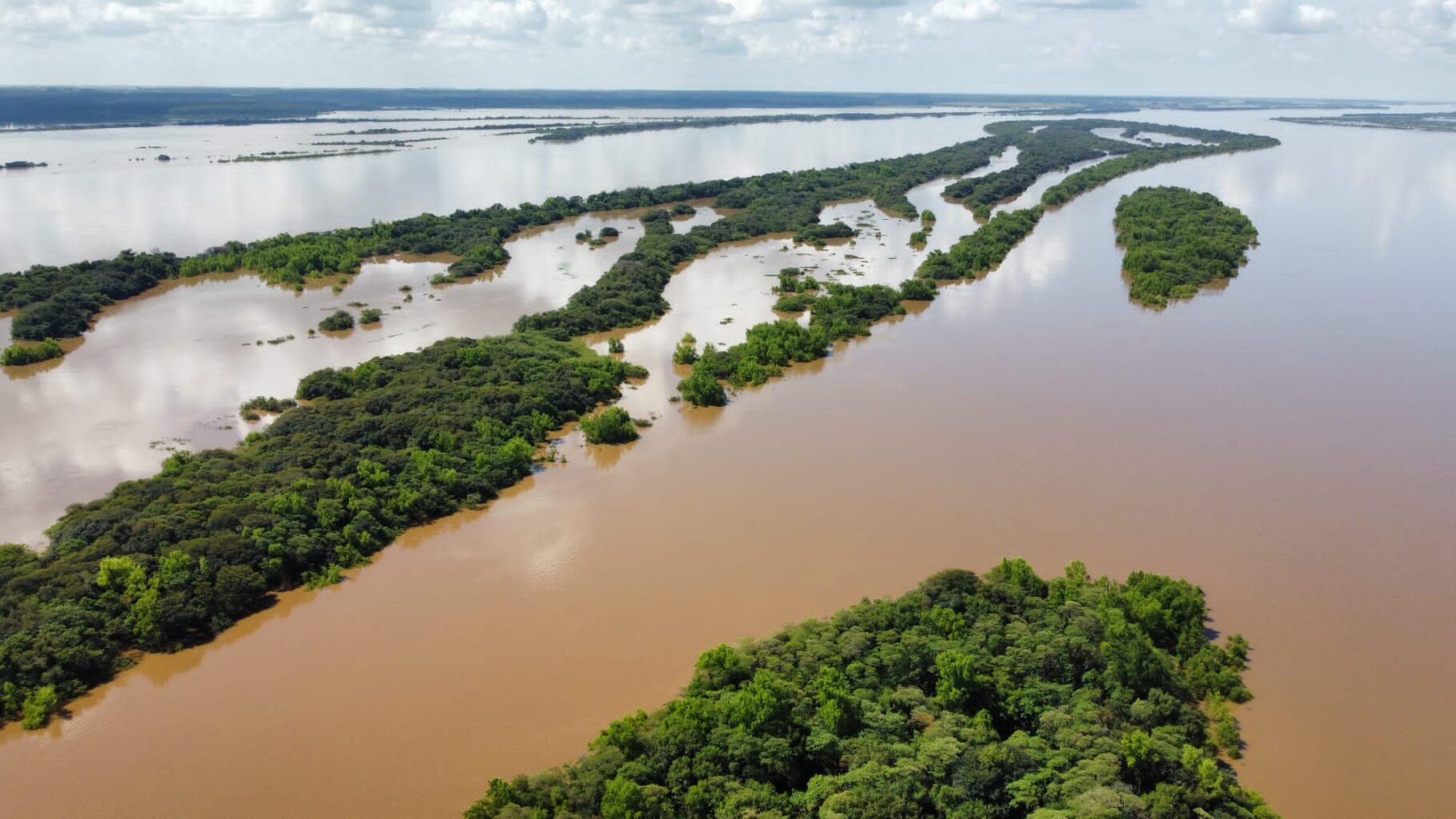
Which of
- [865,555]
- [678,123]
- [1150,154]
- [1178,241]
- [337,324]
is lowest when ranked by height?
[865,555]

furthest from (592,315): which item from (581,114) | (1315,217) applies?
(581,114)

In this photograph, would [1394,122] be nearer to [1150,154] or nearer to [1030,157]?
[1150,154]

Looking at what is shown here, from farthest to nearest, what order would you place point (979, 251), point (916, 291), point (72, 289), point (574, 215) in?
point (574, 215) → point (979, 251) → point (916, 291) → point (72, 289)

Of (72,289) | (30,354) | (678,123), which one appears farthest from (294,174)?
(678,123)

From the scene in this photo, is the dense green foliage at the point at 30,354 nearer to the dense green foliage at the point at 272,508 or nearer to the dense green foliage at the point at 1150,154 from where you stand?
the dense green foliage at the point at 272,508

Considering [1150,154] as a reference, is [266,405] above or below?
below

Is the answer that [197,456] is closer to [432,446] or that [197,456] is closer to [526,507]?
[432,446]

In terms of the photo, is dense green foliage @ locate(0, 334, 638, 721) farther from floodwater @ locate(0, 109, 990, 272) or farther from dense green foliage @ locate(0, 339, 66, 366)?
floodwater @ locate(0, 109, 990, 272)
